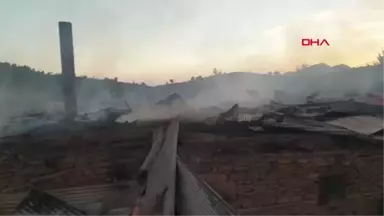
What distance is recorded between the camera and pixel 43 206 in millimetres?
1811

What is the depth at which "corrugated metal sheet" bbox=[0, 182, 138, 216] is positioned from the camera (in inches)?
74.8

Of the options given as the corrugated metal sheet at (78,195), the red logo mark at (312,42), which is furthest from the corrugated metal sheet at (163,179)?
the red logo mark at (312,42)

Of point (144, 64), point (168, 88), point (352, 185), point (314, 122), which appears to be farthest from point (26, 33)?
point (352, 185)

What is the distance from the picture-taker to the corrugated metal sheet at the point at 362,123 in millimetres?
2283

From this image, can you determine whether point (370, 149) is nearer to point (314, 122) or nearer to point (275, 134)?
point (314, 122)

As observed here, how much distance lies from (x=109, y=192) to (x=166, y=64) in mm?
657

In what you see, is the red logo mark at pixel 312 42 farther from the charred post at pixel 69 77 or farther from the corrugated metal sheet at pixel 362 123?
the charred post at pixel 69 77

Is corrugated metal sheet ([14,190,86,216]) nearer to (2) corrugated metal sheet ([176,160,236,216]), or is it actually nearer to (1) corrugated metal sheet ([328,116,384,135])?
(2) corrugated metal sheet ([176,160,236,216])

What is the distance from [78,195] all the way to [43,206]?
0.19 m

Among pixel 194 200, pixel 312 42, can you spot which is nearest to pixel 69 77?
pixel 194 200

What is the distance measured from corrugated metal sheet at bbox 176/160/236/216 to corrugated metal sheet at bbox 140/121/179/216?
0.04m

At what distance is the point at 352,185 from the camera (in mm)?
2252

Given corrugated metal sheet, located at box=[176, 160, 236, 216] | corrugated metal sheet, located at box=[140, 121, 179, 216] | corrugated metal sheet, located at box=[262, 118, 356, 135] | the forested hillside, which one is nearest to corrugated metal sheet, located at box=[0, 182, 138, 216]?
corrugated metal sheet, located at box=[140, 121, 179, 216]

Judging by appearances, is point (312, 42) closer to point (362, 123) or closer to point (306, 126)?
point (306, 126)
